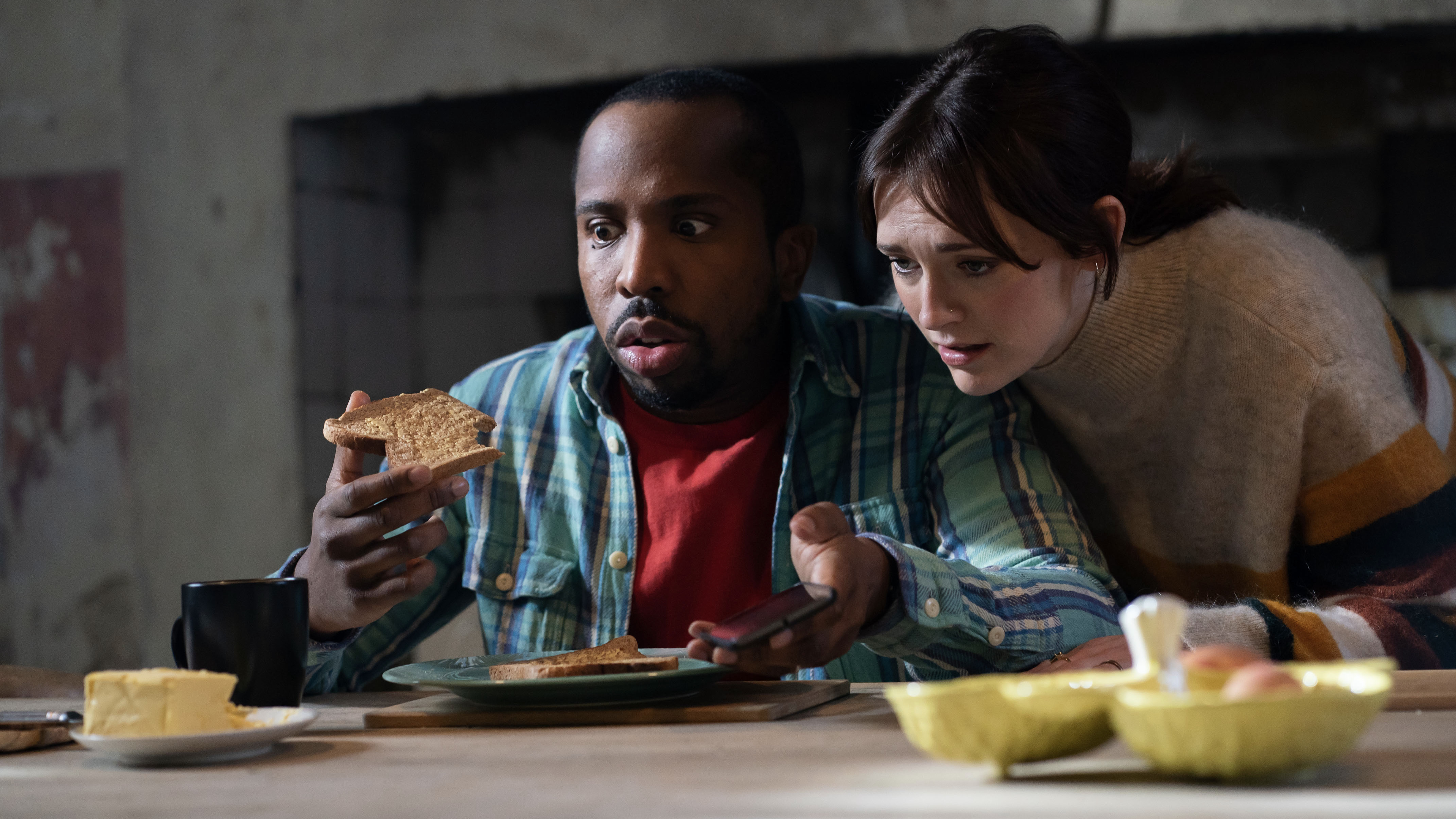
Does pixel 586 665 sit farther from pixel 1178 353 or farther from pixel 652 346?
pixel 1178 353

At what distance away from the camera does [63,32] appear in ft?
10.9

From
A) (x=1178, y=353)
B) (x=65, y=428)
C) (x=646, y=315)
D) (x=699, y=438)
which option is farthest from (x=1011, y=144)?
(x=65, y=428)

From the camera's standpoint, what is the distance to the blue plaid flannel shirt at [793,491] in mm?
1428

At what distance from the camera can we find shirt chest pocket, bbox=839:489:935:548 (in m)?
1.51

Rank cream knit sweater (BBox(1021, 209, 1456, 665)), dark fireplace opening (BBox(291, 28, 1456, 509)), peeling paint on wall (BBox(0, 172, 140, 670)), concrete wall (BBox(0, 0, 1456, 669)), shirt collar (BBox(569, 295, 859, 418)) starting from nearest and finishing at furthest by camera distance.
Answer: cream knit sweater (BBox(1021, 209, 1456, 665)) < shirt collar (BBox(569, 295, 859, 418)) < dark fireplace opening (BBox(291, 28, 1456, 509)) < concrete wall (BBox(0, 0, 1456, 669)) < peeling paint on wall (BBox(0, 172, 140, 670))

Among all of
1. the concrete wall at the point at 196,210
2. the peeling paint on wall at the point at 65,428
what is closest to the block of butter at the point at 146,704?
the concrete wall at the point at 196,210

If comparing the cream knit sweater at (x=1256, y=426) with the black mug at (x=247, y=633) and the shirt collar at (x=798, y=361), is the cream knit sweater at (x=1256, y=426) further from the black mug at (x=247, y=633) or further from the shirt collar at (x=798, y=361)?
Answer: the black mug at (x=247, y=633)

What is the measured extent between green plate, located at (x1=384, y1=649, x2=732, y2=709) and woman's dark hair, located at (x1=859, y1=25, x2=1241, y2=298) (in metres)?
0.51

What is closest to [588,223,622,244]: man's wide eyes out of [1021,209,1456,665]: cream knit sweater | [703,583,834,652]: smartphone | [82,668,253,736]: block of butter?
[1021,209,1456,665]: cream knit sweater

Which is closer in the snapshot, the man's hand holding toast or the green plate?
the green plate

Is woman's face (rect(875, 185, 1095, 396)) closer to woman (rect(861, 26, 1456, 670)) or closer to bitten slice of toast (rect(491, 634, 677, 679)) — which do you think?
woman (rect(861, 26, 1456, 670))

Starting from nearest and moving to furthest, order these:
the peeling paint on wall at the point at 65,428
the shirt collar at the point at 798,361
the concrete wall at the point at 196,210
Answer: the shirt collar at the point at 798,361
the concrete wall at the point at 196,210
the peeling paint on wall at the point at 65,428

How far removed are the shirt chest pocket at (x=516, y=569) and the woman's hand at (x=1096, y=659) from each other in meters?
0.58

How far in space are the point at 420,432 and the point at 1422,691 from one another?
915 mm
